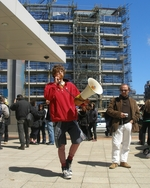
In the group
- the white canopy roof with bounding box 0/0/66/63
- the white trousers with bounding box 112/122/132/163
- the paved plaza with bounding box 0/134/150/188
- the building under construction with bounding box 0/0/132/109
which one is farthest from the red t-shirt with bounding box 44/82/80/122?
the building under construction with bounding box 0/0/132/109

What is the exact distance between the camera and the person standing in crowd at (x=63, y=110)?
16.3 ft

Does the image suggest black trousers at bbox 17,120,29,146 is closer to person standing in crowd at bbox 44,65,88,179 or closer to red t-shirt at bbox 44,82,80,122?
person standing in crowd at bbox 44,65,88,179

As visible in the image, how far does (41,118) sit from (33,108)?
100 cm

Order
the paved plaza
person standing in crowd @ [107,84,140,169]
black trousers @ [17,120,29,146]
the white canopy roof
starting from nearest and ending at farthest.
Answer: the paved plaza, person standing in crowd @ [107,84,140,169], the white canopy roof, black trousers @ [17,120,29,146]

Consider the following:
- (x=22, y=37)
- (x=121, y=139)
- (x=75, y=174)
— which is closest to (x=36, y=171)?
(x=75, y=174)

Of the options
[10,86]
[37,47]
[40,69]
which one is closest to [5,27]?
[37,47]

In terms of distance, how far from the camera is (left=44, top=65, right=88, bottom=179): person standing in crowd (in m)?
4.97

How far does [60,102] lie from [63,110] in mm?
159

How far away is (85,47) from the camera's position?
227 ft

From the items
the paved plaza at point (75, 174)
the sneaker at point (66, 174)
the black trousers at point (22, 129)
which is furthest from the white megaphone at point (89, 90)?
the black trousers at point (22, 129)

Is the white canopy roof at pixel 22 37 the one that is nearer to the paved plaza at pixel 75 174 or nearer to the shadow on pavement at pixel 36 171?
the paved plaza at pixel 75 174

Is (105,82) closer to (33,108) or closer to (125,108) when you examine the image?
(33,108)

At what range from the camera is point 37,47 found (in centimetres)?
1270

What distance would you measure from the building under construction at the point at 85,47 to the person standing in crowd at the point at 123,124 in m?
59.7
